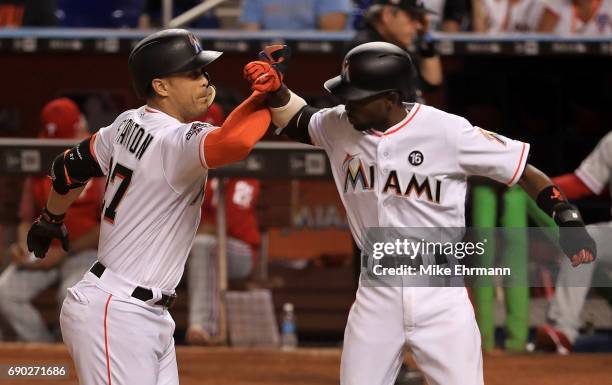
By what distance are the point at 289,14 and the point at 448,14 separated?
3.62ft

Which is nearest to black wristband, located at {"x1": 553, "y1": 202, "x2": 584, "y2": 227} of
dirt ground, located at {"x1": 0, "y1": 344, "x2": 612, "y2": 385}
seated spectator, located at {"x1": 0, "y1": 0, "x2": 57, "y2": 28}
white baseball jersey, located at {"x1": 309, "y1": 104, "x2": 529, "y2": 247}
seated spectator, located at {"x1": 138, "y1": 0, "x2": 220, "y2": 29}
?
white baseball jersey, located at {"x1": 309, "y1": 104, "x2": 529, "y2": 247}

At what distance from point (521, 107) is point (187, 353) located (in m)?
3.12

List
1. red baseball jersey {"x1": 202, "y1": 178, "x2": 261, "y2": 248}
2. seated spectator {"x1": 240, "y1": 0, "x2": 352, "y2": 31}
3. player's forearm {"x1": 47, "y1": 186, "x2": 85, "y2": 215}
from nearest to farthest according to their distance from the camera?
player's forearm {"x1": 47, "y1": 186, "x2": 85, "y2": 215}, red baseball jersey {"x1": 202, "y1": 178, "x2": 261, "y2": 248}, seated spectator {"x1": 240, "y1": 0, "x2": 352, "y2": 31}

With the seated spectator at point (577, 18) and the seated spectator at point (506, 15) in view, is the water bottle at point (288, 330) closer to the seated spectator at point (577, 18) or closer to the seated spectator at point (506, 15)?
the seated spectator at point (506, 15)

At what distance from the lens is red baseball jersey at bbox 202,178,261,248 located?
745cm

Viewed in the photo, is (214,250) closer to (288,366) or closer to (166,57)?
(288,366)

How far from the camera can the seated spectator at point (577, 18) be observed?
816cm

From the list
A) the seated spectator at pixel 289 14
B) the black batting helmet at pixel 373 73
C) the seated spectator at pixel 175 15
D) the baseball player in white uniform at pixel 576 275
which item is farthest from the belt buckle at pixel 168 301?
the seated spectator at pixel 175 15

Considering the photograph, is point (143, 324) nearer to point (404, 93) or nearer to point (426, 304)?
point (426, 304)

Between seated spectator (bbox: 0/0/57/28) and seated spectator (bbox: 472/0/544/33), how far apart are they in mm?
2914

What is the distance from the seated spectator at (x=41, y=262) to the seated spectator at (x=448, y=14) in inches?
102

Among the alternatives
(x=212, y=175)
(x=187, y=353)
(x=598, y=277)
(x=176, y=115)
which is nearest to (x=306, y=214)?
(x=212, y=175)

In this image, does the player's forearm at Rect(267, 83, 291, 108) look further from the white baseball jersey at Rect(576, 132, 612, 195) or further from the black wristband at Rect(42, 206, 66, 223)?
the white baseball jersey at Rect(576, 132, 612, 195)

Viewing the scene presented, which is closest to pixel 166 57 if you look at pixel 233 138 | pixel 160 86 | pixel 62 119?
pixel 160 86
